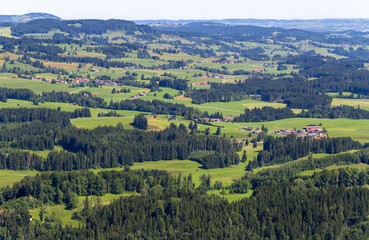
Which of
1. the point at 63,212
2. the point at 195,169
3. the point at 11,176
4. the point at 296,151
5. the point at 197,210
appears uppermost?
the point at 197,210

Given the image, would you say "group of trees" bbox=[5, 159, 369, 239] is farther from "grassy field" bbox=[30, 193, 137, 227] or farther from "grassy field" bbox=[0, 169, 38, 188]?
"grassy field" bbox=[0, 169, 38, 188]

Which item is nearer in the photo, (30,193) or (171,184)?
(30,193)

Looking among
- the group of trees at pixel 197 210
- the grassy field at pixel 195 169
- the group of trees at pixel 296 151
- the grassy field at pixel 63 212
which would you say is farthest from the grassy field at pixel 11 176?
the group of trees at pixel 296 151

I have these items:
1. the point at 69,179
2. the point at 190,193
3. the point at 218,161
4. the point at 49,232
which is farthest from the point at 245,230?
the point at 218,161

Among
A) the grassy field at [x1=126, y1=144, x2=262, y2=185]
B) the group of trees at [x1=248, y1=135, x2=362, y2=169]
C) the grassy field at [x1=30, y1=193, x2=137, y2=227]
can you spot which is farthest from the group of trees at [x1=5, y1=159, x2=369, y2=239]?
the group of trees at [x1=248, y1=135, x2=362, y2=169]

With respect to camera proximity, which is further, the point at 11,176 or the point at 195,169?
the point at 195,169

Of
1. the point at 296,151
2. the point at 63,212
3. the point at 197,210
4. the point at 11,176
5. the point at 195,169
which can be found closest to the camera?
the point at 197,210

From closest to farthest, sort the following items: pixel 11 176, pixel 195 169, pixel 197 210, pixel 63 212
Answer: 1. pixel 197 210
2. pixel 63 212
3. pixel 11 176
4. pixel 195 169

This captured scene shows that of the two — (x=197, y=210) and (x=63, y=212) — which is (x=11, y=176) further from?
(x=197, y=210)

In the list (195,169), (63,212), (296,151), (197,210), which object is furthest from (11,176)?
(296,151)

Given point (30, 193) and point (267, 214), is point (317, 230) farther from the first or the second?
point (30, 193)

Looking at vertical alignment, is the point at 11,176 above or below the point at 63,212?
below
